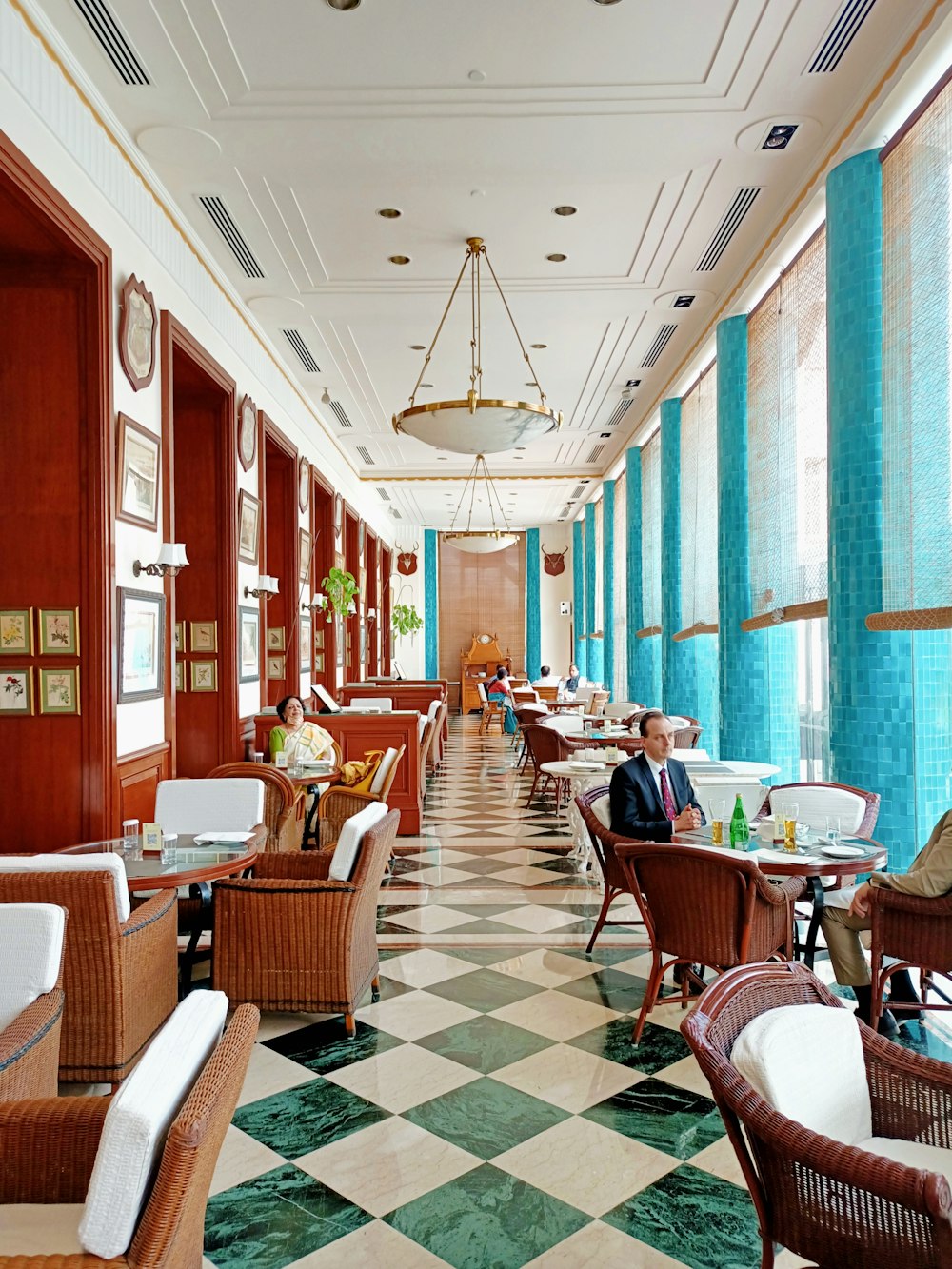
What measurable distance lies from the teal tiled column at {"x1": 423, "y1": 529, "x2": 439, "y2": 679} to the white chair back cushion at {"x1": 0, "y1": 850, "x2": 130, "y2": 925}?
21.0m

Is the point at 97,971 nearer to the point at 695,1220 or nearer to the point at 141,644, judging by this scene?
the point at 695,1220

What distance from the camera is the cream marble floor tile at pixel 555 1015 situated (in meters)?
3.93

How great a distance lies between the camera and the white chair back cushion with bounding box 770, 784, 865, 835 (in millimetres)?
4762

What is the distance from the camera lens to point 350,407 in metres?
11.6

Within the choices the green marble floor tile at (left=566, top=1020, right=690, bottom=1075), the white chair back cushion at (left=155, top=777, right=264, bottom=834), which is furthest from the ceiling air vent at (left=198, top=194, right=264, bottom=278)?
the green marble floor tile at (left=566, top=1020, right=690, bottom=1075)

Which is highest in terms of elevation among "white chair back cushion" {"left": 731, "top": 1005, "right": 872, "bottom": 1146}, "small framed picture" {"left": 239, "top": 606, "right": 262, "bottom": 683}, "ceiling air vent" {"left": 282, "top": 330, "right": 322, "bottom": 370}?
"ceiling air vent" {"left": 282, "top": 330, "right": 322, "bottom": 370}

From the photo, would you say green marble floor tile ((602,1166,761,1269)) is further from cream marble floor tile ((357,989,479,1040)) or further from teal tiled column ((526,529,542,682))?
teal tiled column ((526,529,542,682))

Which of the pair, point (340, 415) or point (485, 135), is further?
point (340, 415)

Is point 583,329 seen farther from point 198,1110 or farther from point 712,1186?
point 198,1110

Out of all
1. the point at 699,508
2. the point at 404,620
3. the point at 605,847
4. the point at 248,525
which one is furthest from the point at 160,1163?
the point at 404,620

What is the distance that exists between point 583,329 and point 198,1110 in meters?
8.10

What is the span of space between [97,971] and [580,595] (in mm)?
18909

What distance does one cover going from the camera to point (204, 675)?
25.0ft

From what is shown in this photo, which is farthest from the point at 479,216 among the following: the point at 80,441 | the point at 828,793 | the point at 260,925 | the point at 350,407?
the point at 350,407
